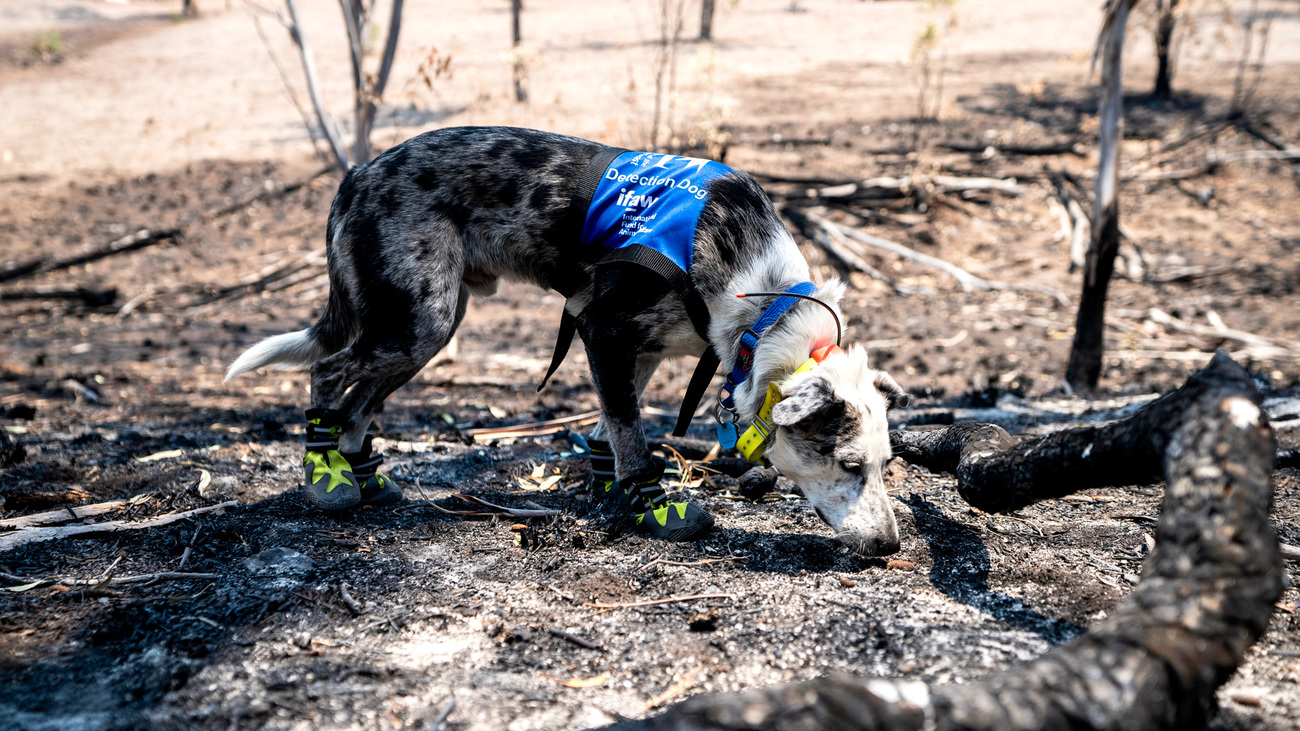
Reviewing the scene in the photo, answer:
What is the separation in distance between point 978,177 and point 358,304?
1190 cm

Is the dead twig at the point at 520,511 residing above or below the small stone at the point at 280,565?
below

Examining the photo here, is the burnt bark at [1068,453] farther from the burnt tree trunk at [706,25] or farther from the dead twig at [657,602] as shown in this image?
the burnt tree trunk at [706,25]

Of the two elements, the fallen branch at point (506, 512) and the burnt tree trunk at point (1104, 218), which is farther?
the burnt tree trunk at point (1104, 218)

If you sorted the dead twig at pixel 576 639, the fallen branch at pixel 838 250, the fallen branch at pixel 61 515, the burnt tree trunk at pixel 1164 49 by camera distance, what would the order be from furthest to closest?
the burnt tree trunk at pixel 1164 49
the fallen branch at pixel 838 250
the fallen branch at pixel 61 515
the dead twig at pixel 576 639

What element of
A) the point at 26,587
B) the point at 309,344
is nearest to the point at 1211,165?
the point at 309,344

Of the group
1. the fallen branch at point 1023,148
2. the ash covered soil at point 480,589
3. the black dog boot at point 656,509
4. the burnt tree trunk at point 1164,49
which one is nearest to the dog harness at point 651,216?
the black dog boot at point 656,509

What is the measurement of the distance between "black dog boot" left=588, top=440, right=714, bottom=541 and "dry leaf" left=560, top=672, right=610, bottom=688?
1.20 m

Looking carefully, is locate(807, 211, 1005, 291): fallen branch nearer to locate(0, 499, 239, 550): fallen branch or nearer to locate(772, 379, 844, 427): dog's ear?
locate(772, 379, 844, 427): dog's ear

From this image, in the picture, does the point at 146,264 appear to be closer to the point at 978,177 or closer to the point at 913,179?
the point at 913,179

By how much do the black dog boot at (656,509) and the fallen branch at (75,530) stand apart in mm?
2069

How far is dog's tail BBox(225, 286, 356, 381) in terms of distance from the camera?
4.38m

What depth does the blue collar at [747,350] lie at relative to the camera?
383 centimetres

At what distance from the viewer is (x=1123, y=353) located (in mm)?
8461

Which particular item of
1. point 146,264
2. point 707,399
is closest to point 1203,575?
point 707,399
